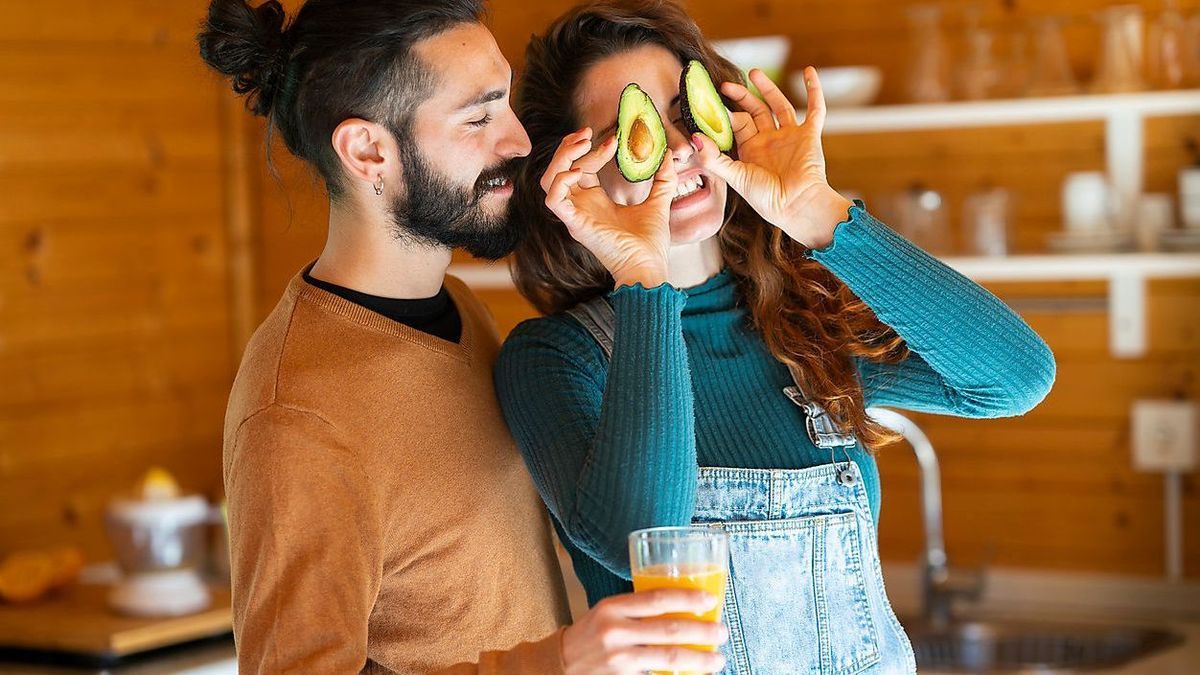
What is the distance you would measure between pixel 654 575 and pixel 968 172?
2230mm

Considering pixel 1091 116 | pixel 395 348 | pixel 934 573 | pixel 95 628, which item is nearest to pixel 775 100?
pixel 395 348

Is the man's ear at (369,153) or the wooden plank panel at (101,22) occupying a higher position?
the wooden plank panel at (101,22)

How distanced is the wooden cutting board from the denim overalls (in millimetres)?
1167

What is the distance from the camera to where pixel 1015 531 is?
322cm

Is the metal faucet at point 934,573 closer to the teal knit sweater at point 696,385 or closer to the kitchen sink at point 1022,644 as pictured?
the kitchen sink at point 1022,644

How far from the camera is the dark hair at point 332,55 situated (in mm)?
1511

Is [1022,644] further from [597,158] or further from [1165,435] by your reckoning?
[597,158]

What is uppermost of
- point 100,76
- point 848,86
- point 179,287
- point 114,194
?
point 100,76

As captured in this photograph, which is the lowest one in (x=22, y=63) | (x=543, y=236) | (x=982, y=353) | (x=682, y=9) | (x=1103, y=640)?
(x=1103, y=640)

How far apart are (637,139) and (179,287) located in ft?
7.71

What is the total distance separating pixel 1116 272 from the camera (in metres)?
2.87

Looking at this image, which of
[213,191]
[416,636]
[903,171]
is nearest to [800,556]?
[416,636]

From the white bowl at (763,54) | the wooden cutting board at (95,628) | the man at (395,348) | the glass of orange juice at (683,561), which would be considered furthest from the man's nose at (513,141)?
the white bowl at (763,54)

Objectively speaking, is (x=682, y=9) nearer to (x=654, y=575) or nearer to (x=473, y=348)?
(x=473, y=348)
